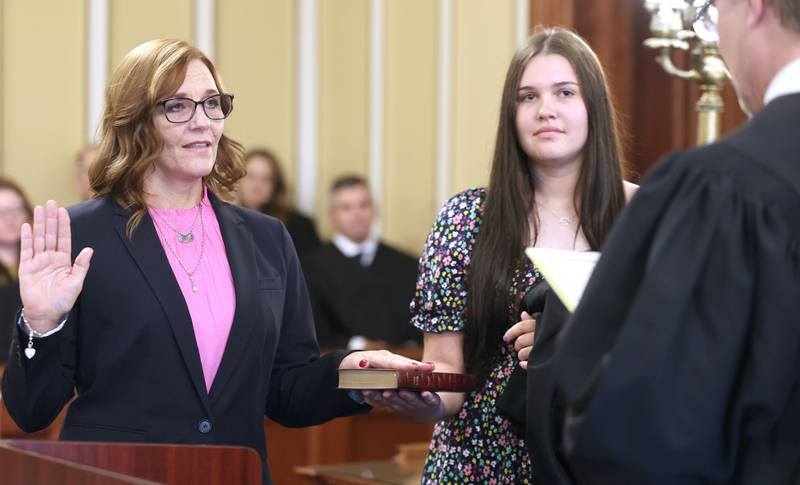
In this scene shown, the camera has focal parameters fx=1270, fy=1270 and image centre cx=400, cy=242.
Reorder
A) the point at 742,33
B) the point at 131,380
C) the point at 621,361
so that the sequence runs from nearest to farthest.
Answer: the point at 621,361, the point at 742,33, the point at 131,380

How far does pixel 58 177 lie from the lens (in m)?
7.62

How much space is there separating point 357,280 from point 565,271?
17.9 feet

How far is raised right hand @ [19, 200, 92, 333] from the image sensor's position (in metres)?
2.73

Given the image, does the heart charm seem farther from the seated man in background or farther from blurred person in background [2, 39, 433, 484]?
the seated man in background

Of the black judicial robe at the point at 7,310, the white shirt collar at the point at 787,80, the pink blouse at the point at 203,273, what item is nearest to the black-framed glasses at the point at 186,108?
the pink blouse at the point at 203,273

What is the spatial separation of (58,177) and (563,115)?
5178 mm

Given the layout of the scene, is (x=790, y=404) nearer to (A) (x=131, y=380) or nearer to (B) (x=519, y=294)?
(B) (x=519, y=294)

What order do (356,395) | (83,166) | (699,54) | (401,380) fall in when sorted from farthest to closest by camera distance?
(83,166) → (699,54) → (356,395) → (401,380)

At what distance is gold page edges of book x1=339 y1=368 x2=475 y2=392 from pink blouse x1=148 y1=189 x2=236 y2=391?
0.98 feet

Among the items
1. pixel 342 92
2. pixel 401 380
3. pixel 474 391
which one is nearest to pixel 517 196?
pixel 474 391

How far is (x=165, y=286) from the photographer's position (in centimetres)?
288

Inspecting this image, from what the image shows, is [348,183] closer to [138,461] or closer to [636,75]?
[636,75]

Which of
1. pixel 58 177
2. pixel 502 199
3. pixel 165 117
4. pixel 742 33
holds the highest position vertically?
pixel 742 33

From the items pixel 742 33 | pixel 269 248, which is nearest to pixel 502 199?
pixel 269 248
